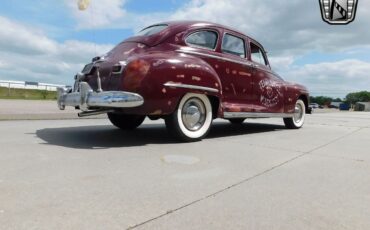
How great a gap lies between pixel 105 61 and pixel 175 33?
3.75 feet

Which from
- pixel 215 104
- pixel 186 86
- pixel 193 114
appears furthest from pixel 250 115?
pixel 186 86

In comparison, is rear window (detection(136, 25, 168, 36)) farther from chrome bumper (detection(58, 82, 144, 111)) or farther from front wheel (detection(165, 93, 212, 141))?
chrome bumper (detection(58, 82, 144, 111))

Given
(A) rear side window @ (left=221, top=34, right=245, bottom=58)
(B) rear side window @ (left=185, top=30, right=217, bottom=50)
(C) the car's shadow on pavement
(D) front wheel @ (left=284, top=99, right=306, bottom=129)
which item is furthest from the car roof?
(D) front wheel @ (left=284, top=99, right=306, bottom=129)

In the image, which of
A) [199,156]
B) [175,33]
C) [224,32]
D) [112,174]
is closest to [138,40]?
[175,33]

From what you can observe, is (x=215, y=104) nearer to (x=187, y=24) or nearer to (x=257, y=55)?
(x=187, y=24)

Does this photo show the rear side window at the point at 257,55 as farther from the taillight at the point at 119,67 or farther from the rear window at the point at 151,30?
the taillight at the point at 119,67

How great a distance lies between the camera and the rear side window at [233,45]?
6.59 m

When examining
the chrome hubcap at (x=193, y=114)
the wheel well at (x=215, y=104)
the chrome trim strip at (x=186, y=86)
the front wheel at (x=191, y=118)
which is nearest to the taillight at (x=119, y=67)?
the chrome trim strip at (x=186, y=86)

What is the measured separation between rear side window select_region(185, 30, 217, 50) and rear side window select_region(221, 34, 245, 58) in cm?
24

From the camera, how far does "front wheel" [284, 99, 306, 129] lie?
8.80 metres

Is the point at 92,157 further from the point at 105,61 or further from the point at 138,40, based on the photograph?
the point at 138,40

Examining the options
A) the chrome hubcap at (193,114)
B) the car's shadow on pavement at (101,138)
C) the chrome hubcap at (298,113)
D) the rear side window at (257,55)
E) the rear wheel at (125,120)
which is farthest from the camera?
the chrome hubcap at (298,113)

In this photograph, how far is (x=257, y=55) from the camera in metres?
7.73

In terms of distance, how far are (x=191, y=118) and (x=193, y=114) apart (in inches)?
2.7
